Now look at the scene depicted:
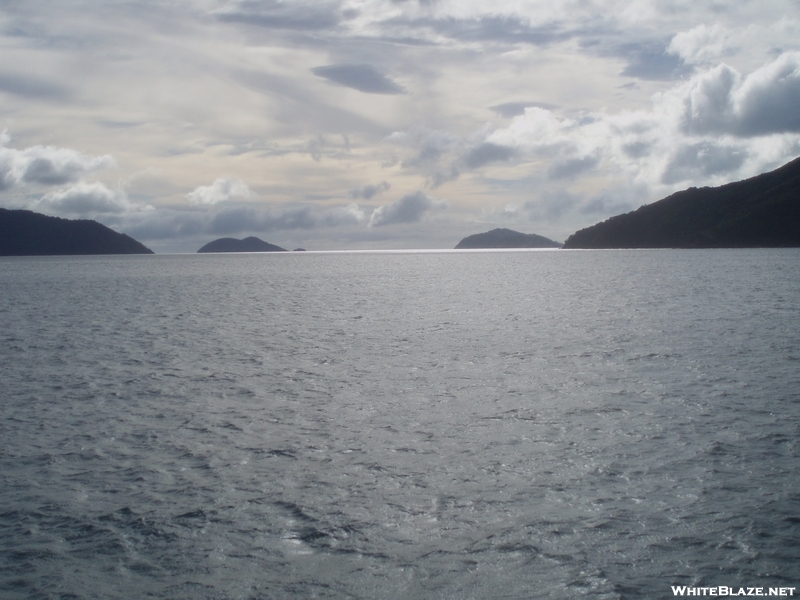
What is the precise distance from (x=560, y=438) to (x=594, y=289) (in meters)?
85.1

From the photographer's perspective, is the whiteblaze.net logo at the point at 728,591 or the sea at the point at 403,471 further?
the sea at the point at 403,471

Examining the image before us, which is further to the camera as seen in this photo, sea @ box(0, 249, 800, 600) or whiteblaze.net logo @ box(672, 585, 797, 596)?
sea @ box(0, 249, 800, 600)

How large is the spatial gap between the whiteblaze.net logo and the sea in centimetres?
5

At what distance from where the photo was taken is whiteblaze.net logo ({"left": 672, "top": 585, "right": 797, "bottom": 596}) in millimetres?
12016

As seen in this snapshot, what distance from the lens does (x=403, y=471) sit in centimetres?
1883

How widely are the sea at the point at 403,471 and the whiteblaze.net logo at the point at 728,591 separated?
46 mm

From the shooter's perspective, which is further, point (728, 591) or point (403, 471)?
point (403, 471)

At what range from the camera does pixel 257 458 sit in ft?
66.2

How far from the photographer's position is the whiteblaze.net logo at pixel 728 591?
39.4ft

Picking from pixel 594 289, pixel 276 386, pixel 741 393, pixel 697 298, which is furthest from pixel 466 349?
pixel 594 289

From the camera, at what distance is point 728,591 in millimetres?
12109

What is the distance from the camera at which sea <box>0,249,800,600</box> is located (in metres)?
13.0

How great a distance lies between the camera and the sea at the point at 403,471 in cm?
1297

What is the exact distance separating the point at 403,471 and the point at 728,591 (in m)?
9.17
